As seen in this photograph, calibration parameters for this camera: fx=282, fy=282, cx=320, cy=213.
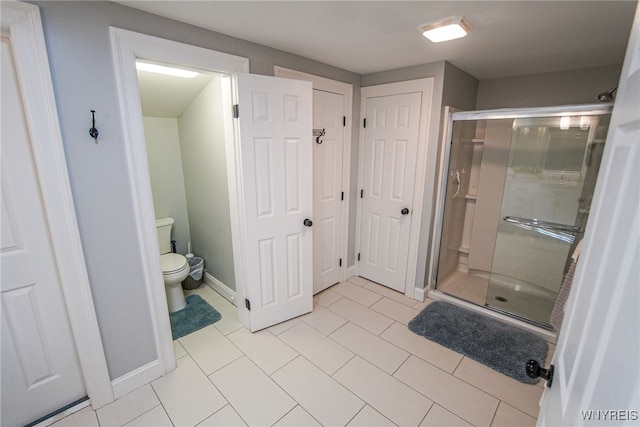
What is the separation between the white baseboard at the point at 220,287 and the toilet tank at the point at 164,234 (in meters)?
0.48

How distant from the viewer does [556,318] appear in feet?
6.00

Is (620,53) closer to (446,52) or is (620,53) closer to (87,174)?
(446,52)

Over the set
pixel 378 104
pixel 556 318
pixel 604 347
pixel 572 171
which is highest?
pixel 378 104

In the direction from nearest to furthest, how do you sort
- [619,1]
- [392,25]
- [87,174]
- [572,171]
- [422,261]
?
[619,1] → [87,174] → [392,25] → [572,171] → [422,261]

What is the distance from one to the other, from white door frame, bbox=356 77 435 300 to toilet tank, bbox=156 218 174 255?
2.08 meters

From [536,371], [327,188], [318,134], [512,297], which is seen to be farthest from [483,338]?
[318,134]

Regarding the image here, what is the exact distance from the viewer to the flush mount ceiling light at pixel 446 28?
156cm

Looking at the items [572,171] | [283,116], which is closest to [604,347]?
[283,116]

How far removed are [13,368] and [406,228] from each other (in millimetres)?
2902

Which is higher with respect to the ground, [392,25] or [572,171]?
[392,25]

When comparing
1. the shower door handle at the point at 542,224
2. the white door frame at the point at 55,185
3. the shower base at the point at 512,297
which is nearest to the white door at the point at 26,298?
the white door frame at the point at 55,185

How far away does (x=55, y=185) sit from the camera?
1381mm

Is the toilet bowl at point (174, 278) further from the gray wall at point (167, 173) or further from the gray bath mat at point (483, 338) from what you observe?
the gray bath mat at point (483, 338)

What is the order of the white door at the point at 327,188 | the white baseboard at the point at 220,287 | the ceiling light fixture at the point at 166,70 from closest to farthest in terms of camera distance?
the ceiling light fixture at the point at 166,70 < the white door at the point at 327,188 < the white baseboard at the point at 220,287
